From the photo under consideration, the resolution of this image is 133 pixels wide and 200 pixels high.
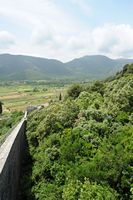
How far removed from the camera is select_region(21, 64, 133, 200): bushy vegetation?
30328 millimetres

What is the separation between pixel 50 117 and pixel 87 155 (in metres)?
11.2

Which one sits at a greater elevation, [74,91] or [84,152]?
[74,91]

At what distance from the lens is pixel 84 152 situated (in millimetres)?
36375

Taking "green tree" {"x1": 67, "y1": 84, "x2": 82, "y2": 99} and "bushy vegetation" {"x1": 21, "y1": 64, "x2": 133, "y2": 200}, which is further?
"green tree" {"x1": 67, "y1": 84, "x2": 82, "y2": 99}

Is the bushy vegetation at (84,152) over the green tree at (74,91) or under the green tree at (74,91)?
under

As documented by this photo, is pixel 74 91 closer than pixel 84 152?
No

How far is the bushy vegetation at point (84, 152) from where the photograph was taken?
30328 mm

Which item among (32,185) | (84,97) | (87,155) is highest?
(84,97)

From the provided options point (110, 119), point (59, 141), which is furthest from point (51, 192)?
point (110, 119)

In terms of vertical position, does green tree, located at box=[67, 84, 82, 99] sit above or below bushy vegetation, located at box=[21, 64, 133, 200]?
above

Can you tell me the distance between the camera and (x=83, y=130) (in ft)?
134

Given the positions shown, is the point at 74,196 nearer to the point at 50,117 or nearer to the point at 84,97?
the point at 50,117

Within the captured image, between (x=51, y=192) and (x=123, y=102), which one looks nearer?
(x=51, y=192)

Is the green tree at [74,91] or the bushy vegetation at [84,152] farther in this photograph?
the green tree at [74,91]
